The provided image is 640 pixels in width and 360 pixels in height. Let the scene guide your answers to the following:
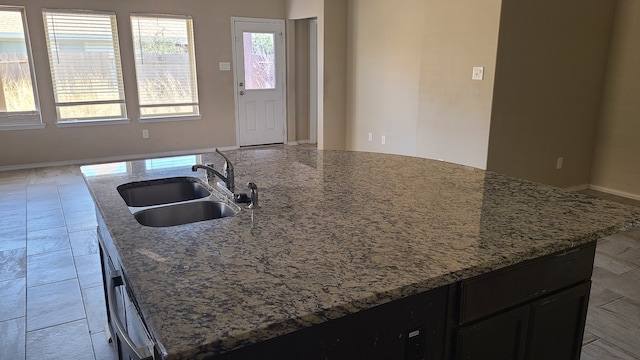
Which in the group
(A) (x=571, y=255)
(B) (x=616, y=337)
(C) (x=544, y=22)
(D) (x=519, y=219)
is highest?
(C) (x=544, y=22)

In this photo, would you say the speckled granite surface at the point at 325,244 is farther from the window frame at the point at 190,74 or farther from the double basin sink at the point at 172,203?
the window frame at the point at 190,74

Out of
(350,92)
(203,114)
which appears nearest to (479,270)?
(350,92)

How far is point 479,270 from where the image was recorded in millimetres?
1219

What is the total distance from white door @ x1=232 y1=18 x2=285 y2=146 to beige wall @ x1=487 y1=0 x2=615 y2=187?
4.33m

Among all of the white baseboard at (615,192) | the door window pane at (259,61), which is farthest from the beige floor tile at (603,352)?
the door window pane at (259,61)

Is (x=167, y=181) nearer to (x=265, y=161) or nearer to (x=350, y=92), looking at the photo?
(x=265, y=161)

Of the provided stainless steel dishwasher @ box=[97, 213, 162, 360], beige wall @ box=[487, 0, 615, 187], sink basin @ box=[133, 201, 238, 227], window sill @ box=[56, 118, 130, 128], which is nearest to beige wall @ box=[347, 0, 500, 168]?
beige wall @ box=[487, 0, 615, 187]

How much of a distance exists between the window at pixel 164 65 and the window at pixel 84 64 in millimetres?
315

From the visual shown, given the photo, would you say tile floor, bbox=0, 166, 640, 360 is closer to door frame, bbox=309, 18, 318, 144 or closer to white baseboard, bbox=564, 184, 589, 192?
white baseboard, bbox=564, 184, 589, 192

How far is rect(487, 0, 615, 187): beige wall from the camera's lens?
4109 mm

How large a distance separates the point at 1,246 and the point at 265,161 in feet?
8.60

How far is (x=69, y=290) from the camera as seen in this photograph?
294 centimetres

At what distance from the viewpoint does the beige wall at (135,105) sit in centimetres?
595

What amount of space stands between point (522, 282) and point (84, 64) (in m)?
6.53
